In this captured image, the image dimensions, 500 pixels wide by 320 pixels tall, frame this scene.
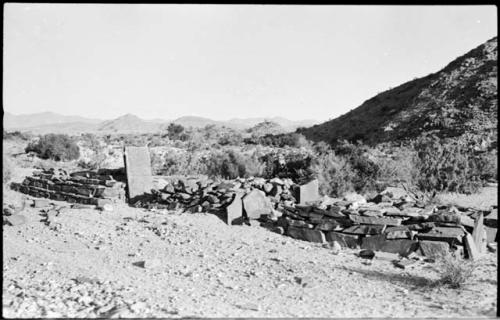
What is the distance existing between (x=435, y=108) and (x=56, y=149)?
2266 cm

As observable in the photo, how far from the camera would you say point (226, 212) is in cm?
Answer: 991

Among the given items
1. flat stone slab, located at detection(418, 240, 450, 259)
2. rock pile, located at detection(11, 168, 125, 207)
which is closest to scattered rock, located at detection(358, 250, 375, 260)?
flat stone slab, located at detection(418, 240, 450, 259)

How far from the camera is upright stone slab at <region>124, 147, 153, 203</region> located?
12.3 metres

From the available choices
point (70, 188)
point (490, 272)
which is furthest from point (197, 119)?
point (490, 272)

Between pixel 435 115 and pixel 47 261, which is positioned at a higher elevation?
pixel 435 115

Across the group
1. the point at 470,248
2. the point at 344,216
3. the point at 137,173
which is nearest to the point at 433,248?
the point at 470,248

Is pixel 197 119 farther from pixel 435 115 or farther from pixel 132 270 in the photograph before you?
pixel 132 270

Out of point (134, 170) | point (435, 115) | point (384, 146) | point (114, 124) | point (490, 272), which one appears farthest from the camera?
point (114, 124)

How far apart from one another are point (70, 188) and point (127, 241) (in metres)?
5.24

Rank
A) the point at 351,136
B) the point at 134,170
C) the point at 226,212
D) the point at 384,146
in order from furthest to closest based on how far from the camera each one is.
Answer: the point at 351,136
the point at 384,146
the point at 134,170
the point at 226,212

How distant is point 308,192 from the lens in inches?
423

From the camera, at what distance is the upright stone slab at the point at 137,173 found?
40.5 ft

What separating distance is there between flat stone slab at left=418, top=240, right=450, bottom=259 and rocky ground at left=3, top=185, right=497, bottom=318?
26cm

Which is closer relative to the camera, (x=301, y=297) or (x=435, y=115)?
(x=301, y=297)
